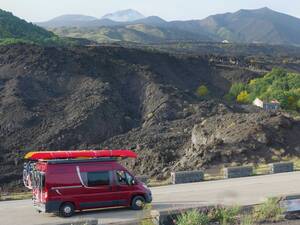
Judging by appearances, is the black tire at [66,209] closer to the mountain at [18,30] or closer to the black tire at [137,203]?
the black tire at [137,203]

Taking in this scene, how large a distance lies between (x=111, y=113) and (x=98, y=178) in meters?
39.6

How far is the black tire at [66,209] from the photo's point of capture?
17109 millimetres

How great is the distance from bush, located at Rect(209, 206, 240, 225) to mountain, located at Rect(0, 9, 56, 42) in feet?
304

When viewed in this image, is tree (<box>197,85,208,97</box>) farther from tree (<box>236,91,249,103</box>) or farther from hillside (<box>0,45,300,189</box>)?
tree (<box>236,91,249,103</box>)

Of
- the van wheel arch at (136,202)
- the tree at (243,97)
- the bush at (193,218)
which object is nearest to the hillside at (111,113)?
the tree at (243,97)

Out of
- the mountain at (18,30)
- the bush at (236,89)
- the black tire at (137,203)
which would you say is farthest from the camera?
the mountain at (18,30)

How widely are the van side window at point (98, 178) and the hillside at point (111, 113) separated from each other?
1639 cm

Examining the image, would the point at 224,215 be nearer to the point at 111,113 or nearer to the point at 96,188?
the point at 96,188

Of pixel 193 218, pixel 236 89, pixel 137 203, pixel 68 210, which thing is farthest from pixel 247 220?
pixel 236 89

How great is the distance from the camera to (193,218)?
13.8 metres

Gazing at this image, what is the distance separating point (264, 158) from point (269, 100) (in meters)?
37.2

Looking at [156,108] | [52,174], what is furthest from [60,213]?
[156,108]

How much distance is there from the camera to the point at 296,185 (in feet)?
75.2

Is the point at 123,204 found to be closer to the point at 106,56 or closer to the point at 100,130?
the point at 100,130
